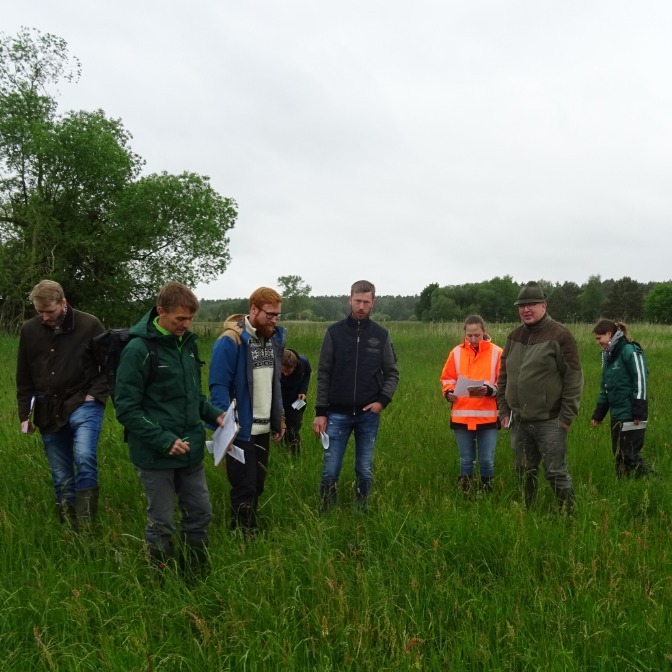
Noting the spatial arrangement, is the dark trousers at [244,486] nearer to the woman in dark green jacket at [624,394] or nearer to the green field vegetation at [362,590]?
the green field vegetation at [362,590]

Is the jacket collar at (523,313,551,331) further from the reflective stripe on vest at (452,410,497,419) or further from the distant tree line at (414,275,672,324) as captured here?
the distant tree line at (414,275,672,324)

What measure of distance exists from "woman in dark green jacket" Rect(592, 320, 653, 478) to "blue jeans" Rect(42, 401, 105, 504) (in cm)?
490

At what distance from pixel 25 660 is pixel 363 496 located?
2.59 meters

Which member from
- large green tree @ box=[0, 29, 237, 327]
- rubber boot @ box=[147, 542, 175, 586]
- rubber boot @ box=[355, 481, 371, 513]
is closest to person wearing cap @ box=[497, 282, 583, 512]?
rubber boot @ box=[355, 481, 371, 513]

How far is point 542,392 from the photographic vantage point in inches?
176

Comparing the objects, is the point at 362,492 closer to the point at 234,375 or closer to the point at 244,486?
the point at 244,486

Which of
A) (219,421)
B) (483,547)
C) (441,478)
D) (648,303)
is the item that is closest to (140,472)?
(219,421)

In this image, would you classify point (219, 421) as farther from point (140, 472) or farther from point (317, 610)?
point (317, 610)

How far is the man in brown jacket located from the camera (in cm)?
425

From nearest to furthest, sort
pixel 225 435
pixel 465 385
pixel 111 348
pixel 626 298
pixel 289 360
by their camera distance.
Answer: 1. pixel 225 435
2. pixel 111 348
3. pixel 465 385
4. pixel 289 360
5. pixel 626 298

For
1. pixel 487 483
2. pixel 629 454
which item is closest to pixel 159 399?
pixel 487 483

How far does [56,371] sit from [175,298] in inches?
67.8

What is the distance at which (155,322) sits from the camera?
3.43m

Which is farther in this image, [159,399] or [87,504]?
[87,504]
